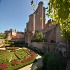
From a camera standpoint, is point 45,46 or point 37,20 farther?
point 37,20

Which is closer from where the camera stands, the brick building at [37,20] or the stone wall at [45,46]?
the stone wall at [45,46]


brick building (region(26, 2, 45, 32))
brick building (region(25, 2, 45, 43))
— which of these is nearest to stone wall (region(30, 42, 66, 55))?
brick building (region(25, 2, 45, 43))

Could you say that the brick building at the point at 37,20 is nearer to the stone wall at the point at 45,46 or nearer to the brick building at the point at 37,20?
the brick building at the point at 37,20

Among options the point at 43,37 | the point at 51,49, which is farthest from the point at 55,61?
→ the point at 43,37

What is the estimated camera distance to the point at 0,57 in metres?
22.8

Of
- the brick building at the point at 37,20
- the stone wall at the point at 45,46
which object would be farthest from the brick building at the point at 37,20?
the stone wall at the point at 45,46

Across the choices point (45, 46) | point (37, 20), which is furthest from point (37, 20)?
point (45, 46)

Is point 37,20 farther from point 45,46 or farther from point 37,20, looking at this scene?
point 45,46

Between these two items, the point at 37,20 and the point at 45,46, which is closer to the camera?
the point at 45,46

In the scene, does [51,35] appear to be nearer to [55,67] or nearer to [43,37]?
[43,37]

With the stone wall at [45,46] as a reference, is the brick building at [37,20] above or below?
above

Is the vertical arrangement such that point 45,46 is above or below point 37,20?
below

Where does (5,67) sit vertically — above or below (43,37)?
below

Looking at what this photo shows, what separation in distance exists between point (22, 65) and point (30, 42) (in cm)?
2124
